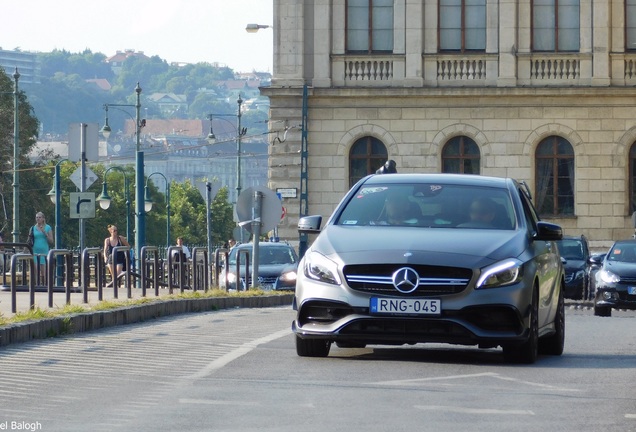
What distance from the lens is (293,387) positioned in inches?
461

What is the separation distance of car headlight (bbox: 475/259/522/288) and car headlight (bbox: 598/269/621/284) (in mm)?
16087

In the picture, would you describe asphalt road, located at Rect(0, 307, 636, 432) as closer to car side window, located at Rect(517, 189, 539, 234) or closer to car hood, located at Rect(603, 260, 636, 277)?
car side window, located at Rect(517, 189, 539, 234)

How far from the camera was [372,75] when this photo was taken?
52.8m

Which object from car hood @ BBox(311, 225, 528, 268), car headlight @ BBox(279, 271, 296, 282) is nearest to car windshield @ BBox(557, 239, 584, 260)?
car headlight @ BBox(279, 271, 296, 282)

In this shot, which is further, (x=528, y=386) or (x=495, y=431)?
(x=528, y=386)

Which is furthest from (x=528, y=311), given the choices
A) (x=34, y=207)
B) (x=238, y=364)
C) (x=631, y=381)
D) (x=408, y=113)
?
(x=34, y=207)

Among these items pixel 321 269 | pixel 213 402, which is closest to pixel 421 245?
pixel 321 269

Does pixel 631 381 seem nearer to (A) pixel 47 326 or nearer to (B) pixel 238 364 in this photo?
(B) pixel 238 364

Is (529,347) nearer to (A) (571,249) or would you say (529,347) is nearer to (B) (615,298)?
(B) (615,298)

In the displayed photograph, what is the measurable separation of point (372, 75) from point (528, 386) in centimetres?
4099

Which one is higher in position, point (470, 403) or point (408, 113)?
point (408, 113)

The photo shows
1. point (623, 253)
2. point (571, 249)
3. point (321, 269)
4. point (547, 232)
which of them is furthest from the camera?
point (571, 249)

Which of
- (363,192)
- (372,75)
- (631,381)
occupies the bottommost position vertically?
(631,381)

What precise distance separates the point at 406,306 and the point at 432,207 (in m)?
1.48
